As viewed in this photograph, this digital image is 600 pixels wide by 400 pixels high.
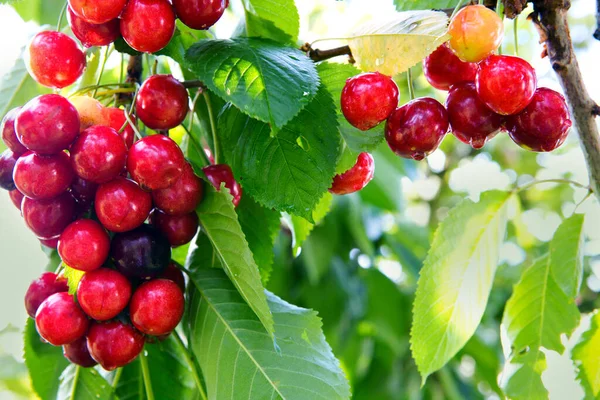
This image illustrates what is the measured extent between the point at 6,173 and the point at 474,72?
82 centimetres

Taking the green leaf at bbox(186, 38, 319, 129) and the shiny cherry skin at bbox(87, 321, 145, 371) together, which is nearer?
the green leaf at bbox(186, 38, 319, 129)

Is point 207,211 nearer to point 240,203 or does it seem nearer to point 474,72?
point 240,203

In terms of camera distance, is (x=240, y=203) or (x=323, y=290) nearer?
(x=240, y=203)

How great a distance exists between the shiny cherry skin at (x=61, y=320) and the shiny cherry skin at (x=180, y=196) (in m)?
0.23

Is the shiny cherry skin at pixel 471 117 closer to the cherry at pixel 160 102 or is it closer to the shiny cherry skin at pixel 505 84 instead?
the shiny cherry skin at pixel 505 84

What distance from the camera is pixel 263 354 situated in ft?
3.59

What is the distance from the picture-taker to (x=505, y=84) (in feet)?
3.14

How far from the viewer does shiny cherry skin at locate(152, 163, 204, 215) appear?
105cm

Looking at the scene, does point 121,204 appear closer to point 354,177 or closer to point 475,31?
point 354,177

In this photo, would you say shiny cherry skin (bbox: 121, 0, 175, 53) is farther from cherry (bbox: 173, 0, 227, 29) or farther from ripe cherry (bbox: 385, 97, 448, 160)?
ripe cherry (bbox: 385, 97, 448, 160)

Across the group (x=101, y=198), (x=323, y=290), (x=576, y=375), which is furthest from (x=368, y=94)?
(x=323, y=290)

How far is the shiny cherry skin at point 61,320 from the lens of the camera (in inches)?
42.0

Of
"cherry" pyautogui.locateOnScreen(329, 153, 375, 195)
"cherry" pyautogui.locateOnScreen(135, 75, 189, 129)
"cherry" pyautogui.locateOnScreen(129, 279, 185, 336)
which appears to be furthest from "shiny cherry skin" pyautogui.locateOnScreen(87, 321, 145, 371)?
"cherry" pyautogui.locateOnScreen(329, 153, 375, 195)

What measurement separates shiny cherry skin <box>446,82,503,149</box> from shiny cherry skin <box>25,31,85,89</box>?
665mm
